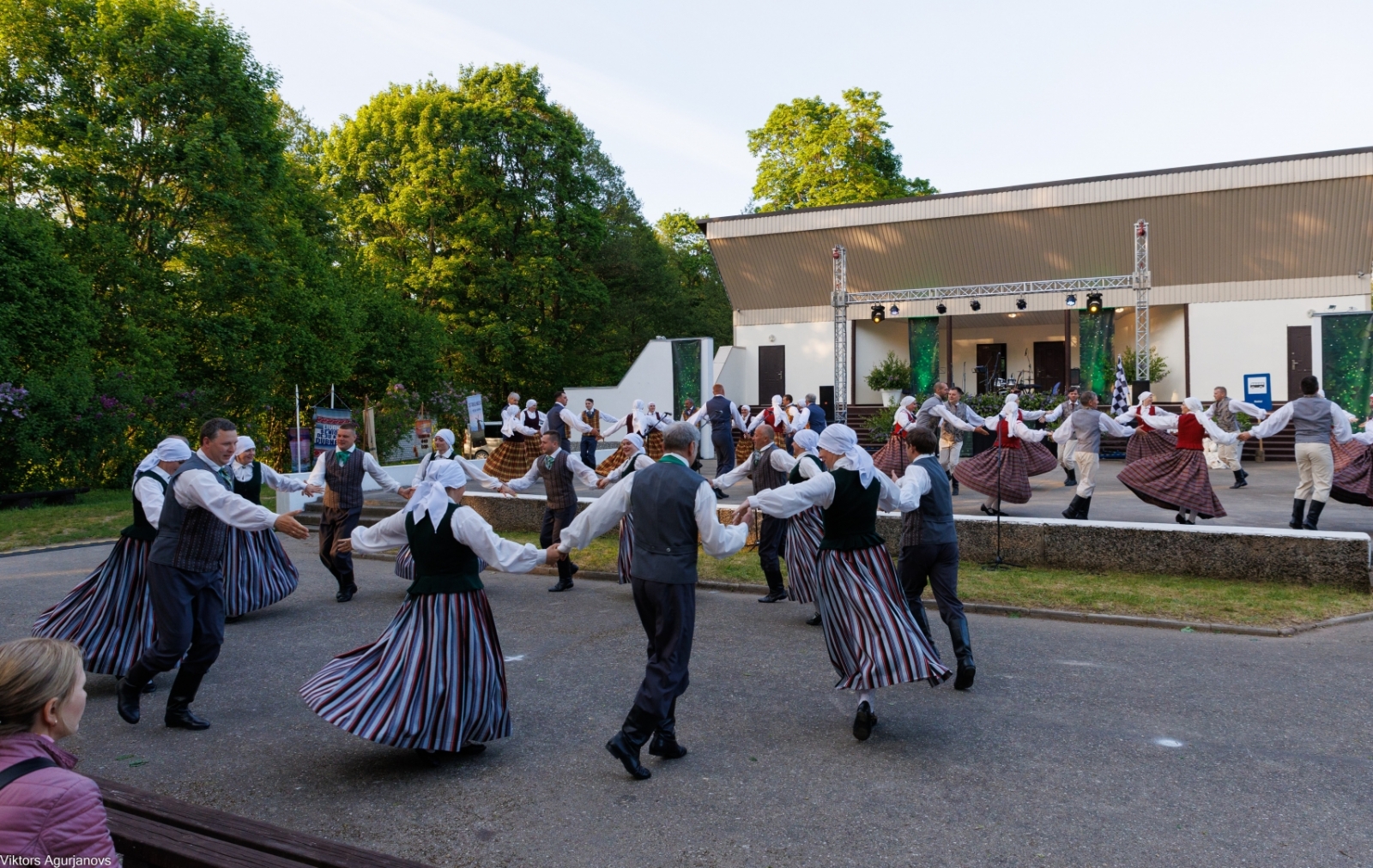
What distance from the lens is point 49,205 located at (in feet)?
68.6

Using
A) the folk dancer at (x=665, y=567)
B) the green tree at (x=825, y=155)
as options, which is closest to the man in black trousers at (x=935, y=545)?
the folk dancer at (x=665, y=567)

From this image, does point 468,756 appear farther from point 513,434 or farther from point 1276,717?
point 513,434

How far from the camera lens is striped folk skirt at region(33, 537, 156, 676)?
20.0 feet

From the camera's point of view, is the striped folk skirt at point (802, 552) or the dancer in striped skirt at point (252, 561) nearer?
the striped folk skirt at point (802, 552)

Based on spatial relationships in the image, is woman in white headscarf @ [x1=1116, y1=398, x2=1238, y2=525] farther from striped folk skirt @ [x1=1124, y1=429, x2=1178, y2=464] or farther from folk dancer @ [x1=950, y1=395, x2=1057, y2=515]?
folk dancer @ [x1=950, y1=395, x2=1057, y2=515]

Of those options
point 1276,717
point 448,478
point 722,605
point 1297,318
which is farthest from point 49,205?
point 1297,318

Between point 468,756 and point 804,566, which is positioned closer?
point 468,756

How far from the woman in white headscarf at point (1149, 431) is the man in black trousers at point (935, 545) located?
6869 millimetres

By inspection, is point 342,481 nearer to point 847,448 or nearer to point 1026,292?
point 847,448

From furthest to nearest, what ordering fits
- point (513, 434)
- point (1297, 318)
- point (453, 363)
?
point (453, 363) → point (1297, 318) → point (513, 434)

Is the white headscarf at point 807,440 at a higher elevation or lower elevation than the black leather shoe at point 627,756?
higher

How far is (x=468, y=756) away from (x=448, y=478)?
1.44 metres

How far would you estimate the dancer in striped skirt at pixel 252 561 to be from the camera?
7992mm

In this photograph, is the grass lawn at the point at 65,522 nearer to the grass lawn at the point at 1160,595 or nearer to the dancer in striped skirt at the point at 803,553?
the grass lawn at the point at 1160,595
